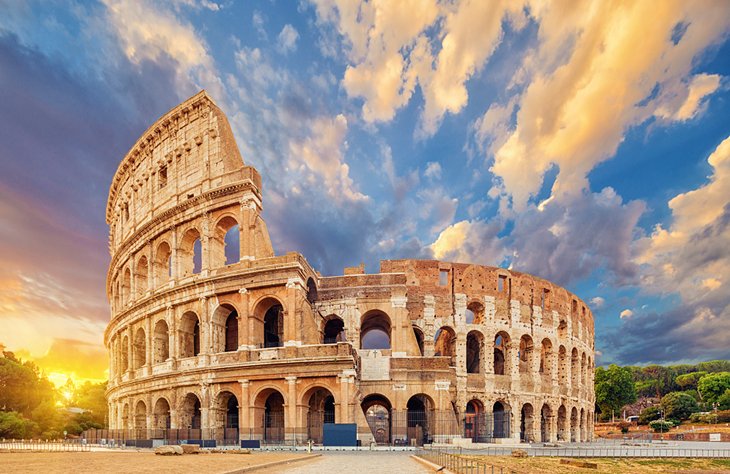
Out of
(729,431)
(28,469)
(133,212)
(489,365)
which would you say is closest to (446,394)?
(489,365)

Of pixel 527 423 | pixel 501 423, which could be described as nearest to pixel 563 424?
pixel 527 423

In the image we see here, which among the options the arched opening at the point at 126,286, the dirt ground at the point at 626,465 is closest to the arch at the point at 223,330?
the arched opening at the point at 126,286

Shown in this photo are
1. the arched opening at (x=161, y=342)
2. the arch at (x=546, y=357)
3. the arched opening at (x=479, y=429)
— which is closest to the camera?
the arched opening at (x=161, y=342)

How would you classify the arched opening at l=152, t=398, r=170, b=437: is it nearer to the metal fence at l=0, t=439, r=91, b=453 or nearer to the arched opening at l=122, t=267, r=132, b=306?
the metal fence at l=0, t=439, r=91, b=453

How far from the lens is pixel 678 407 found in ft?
225

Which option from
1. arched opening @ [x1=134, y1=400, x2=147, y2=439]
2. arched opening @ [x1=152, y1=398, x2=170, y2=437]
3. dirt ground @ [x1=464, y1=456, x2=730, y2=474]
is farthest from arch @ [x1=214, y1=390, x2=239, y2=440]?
dirt ground @ [x1=464, y1=456, x2=730, y2=474]

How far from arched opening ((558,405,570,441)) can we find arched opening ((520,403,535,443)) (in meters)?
4.85

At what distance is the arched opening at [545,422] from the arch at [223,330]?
2399cm

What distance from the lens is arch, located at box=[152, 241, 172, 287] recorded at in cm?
3416

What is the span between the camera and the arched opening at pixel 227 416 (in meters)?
27.5

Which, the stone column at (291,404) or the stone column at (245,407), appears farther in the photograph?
the stone column at (245,407)

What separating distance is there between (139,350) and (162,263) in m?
6.56

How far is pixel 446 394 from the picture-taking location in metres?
30.7

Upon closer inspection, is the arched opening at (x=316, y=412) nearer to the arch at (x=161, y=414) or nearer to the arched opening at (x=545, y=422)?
the arch at (x=161, y=414)
